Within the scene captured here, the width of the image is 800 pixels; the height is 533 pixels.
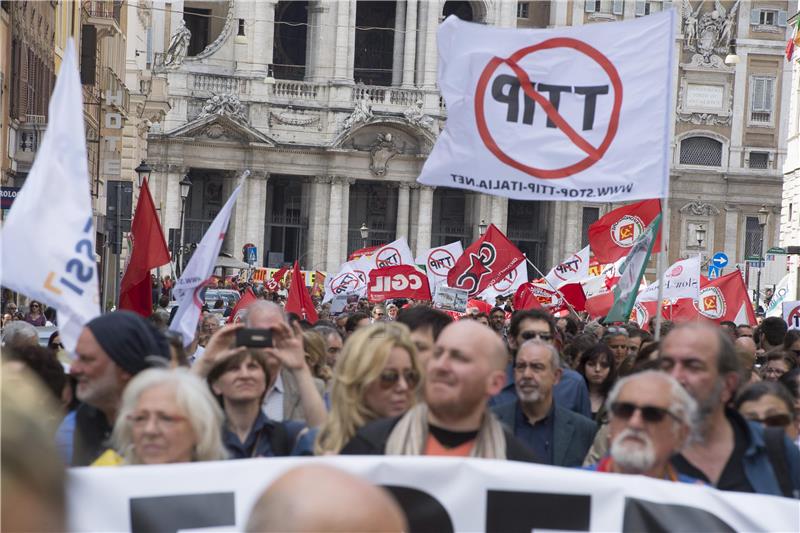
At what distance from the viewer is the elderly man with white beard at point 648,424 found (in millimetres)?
4750

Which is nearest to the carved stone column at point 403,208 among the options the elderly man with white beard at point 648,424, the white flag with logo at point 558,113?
the white flag with logo at point 558,113

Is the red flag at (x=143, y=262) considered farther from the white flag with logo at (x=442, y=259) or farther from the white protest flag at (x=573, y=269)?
the white flag with logo at (x=442, y=259)

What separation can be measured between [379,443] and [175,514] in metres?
0.92

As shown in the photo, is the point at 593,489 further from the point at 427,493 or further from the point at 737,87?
the point at 737,87

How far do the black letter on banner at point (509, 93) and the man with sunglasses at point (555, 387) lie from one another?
4.51ft

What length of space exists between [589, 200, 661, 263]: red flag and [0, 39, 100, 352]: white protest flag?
14.0 m

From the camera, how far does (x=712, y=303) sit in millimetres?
22734

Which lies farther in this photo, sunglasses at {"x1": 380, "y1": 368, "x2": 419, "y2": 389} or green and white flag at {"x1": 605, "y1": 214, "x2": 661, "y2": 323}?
green and white flag at {"x1": 605, "y1": 214, "x2": 661, "y2": 323}

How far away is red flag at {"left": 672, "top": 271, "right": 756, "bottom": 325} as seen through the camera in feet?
71.4

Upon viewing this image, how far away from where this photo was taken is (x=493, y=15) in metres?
66.4

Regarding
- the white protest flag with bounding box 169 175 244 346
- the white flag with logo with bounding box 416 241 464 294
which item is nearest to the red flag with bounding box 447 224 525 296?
the white flag with logo with bounding box 416 241 464 294

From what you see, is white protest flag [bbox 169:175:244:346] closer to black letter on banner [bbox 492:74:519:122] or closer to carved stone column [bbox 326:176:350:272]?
black letter on banner [bbox 492:74:519:122]

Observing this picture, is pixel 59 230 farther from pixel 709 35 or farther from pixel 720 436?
pixel 709 35

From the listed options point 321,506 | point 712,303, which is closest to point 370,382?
point 321,506
